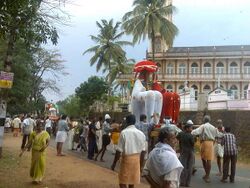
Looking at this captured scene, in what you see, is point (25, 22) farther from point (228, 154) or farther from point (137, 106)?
point (228, 154)

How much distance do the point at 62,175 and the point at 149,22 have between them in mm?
28646

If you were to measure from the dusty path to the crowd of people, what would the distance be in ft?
1.48

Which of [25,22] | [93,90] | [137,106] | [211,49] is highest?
[211,49]

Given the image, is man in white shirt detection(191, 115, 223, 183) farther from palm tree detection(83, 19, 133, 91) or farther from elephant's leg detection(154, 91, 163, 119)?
palm tree detection(83, 19, 133, 91)

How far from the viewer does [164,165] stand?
555 cm

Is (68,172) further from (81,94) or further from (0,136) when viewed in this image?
(81,94)

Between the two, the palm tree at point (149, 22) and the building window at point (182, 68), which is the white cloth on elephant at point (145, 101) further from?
the building window at point (182, 68)

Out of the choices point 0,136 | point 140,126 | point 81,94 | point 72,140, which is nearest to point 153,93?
point 140,126

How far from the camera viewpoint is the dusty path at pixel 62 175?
38.3 feet

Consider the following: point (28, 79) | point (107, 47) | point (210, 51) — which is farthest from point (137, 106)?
point (210, 51)

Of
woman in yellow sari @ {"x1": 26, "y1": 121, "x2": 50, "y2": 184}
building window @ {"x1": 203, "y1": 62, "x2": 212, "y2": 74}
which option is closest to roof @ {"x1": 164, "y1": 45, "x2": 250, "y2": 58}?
building window @ {"x1": 203, "y1": 62, "x2": 212, "y2": 74}

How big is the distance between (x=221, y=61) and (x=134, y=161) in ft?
196

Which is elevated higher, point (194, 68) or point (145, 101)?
point (194, 68)

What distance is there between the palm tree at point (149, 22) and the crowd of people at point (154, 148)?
1997 centimetres
